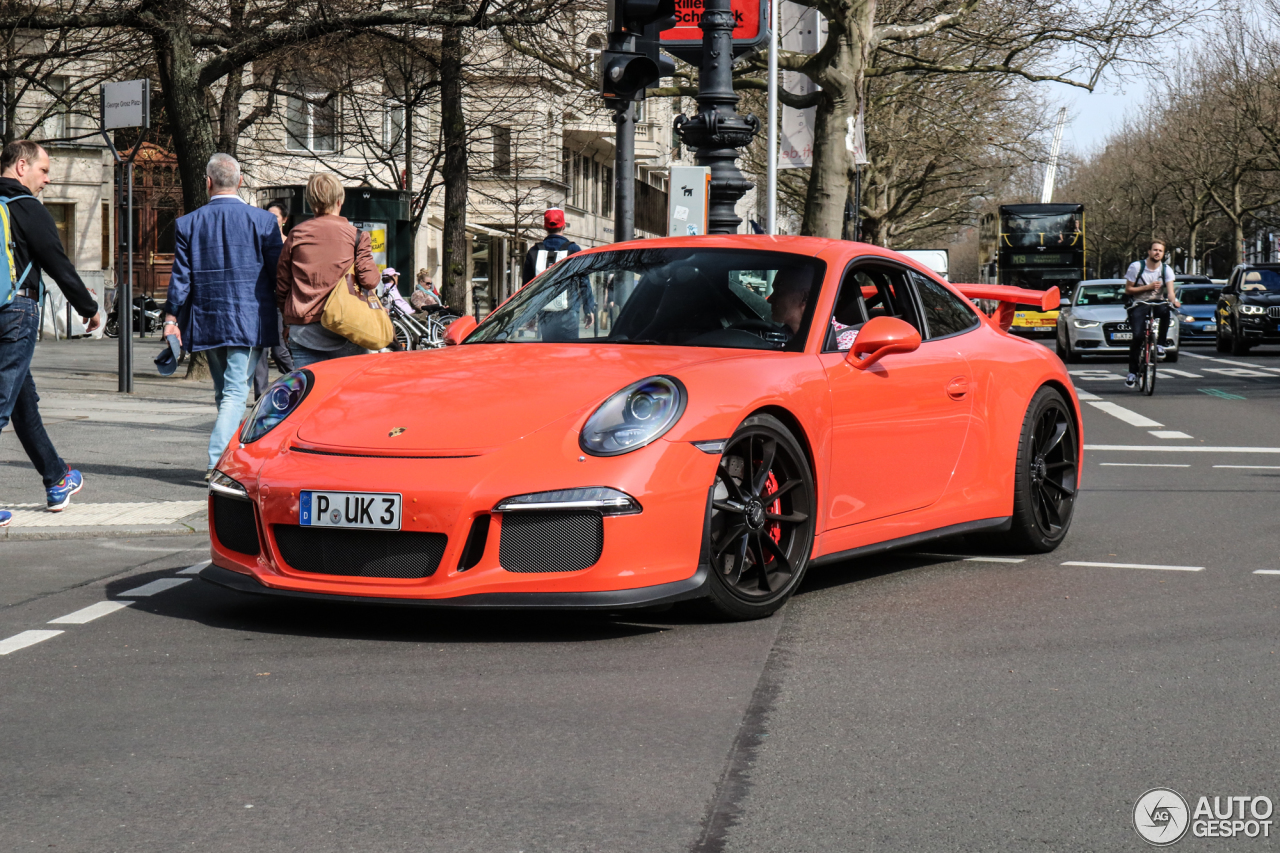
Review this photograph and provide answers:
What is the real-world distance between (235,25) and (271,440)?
13781mm

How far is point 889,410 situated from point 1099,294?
2627cm

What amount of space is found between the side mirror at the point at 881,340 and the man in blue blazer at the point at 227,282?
396 cm

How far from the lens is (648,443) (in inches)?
215

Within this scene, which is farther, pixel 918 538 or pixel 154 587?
pixel 918 538

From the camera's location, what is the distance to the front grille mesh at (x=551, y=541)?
17.5 feet

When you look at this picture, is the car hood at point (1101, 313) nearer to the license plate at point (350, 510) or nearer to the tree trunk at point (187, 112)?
the tree trunk at point (187, 112)

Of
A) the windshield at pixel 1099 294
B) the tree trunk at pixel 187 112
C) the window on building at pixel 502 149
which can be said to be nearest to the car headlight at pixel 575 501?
the tree trunk at pixel 187 112

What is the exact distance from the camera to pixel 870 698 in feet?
15.5

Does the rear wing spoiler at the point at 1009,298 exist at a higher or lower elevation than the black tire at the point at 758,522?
higher

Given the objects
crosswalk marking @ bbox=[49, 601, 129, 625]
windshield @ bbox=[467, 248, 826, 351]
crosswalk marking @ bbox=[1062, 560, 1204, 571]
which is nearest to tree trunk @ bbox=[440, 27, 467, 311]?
windshield @ bbox=[467, 248, 826, 351]

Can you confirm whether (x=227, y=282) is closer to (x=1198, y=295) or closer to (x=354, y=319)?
(x=354, y=319)

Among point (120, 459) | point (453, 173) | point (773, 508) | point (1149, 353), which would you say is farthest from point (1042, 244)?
point (773, 508)

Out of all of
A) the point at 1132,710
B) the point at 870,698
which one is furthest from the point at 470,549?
the point at 1132,710

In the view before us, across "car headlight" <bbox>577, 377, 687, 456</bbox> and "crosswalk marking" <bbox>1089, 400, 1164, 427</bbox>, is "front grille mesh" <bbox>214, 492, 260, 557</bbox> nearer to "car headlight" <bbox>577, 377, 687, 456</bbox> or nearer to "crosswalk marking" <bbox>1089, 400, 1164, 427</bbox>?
"car headlight" <bbox>577, 377, 687, 456</bbox>
